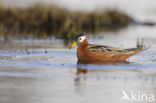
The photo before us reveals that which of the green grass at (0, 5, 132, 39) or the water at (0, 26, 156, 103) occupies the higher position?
the water at (0, 26, 156, 103)

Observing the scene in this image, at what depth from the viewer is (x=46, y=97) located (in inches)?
269

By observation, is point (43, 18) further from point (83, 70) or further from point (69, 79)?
point (69, 79)

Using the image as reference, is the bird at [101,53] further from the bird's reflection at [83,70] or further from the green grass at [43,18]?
the green grass at [43,18]

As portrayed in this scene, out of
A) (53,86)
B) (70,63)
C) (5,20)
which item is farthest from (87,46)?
(5,20)

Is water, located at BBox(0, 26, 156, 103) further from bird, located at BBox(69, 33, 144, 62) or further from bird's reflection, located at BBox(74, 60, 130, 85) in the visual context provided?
bird, located at BBox(69, 33, 144, 62)

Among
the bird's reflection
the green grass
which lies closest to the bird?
the bird's reflection

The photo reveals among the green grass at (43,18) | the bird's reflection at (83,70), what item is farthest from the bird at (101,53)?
the green grass at (43,18)

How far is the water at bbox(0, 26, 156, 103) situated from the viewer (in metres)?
6.90

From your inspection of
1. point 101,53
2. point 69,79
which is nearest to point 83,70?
point 69,79

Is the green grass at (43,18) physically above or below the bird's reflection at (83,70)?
below

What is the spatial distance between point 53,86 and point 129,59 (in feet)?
14.9

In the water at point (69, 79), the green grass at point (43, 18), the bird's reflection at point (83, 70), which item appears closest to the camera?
the water at point (69, 79)

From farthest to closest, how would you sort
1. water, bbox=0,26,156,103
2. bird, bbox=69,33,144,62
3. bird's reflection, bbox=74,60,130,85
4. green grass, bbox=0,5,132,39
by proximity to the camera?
1. green grass, bbox=0,5,132,39
2. bird, bbox=69,33,144,62
3. bird's reflection, bbox=74,60,130,85
4. water, bbox=0,26,156,103

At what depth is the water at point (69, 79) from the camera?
272 inches
